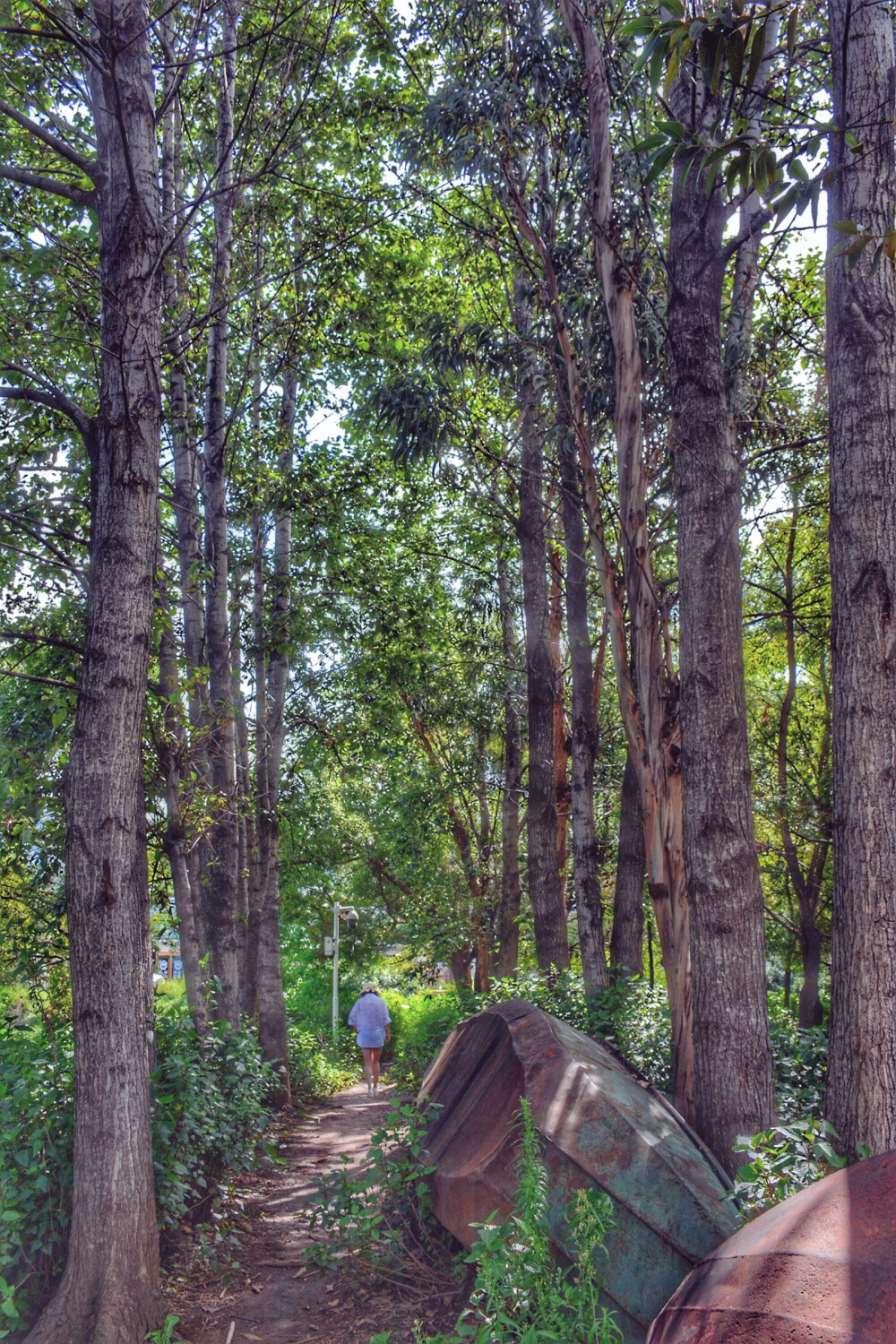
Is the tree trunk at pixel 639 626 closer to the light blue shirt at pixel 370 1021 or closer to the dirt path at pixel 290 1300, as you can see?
the dirt path at pixel 290 1300

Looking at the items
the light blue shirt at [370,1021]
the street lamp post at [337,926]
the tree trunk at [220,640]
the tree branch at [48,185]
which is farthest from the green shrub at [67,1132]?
the street lamp post at [337,926]

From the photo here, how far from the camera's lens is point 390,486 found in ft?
44.7

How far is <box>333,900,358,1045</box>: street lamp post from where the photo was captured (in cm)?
2100

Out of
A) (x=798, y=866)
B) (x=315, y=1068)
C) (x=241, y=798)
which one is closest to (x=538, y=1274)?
(x=241, y=798)

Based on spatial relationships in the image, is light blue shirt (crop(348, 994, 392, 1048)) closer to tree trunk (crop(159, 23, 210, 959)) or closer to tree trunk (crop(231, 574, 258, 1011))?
tree trunk (crop(231, 574, 258, 1011))

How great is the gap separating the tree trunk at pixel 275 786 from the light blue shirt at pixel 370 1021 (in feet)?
4.91

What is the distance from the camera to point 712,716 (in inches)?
210

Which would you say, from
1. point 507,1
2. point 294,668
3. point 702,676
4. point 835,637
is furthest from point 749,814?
point 294,668

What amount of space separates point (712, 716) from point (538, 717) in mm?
6191

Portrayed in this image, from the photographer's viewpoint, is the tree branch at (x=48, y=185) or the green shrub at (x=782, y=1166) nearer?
the green shrub at (x=782, y=1166)

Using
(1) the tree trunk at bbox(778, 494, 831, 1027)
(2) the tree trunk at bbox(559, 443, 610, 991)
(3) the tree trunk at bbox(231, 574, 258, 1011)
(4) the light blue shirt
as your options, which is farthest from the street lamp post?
(2) the tree trunk at bbox(559, 443, 610, 991)

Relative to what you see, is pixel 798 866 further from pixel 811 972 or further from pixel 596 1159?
pixel 596 1159

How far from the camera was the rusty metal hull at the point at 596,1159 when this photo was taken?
414 centimetres

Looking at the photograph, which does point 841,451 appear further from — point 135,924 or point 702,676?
point 135,924
